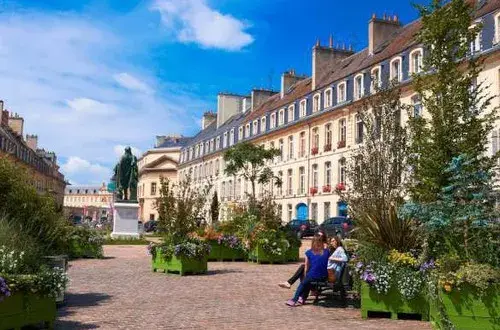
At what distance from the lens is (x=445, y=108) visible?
9133 mm

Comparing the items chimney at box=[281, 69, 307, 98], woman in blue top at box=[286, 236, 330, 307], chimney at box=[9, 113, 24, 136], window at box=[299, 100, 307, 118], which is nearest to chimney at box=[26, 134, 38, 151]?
chimney at box=[9, 113, 24, 136]

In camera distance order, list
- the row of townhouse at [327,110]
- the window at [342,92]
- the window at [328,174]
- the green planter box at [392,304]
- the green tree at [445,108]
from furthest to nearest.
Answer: the window at [328,174]
the window at [342,92]
the row of townhouse at [327,110]
the green tree at [445,108]
the green planter box at [392,304]

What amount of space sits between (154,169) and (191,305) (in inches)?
3065

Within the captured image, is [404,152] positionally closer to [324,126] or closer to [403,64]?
[403,64]

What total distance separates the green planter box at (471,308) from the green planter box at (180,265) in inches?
291

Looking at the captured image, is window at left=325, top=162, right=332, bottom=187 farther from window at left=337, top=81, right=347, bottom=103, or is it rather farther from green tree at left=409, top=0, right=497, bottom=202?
green tree at left=409, top=0, right=497, bottom=202

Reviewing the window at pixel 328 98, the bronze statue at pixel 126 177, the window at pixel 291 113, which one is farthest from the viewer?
the window at pixel 291 113

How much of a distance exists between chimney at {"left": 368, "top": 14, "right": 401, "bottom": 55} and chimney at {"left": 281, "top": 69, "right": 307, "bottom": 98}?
44.3ft

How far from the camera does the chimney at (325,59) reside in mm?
43125

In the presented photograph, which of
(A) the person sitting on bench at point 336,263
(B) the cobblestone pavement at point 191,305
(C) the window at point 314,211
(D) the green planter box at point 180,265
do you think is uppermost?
(C) the window at point 314,211

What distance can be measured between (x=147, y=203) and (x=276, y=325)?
267 ft

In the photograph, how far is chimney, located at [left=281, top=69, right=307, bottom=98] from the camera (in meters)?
51.1

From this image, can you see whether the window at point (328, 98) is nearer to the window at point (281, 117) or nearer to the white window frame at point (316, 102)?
the white window frame at point (316, 102)

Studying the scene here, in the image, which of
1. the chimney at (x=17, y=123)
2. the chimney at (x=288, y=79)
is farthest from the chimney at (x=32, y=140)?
the chimney at (x=288, y=79)
